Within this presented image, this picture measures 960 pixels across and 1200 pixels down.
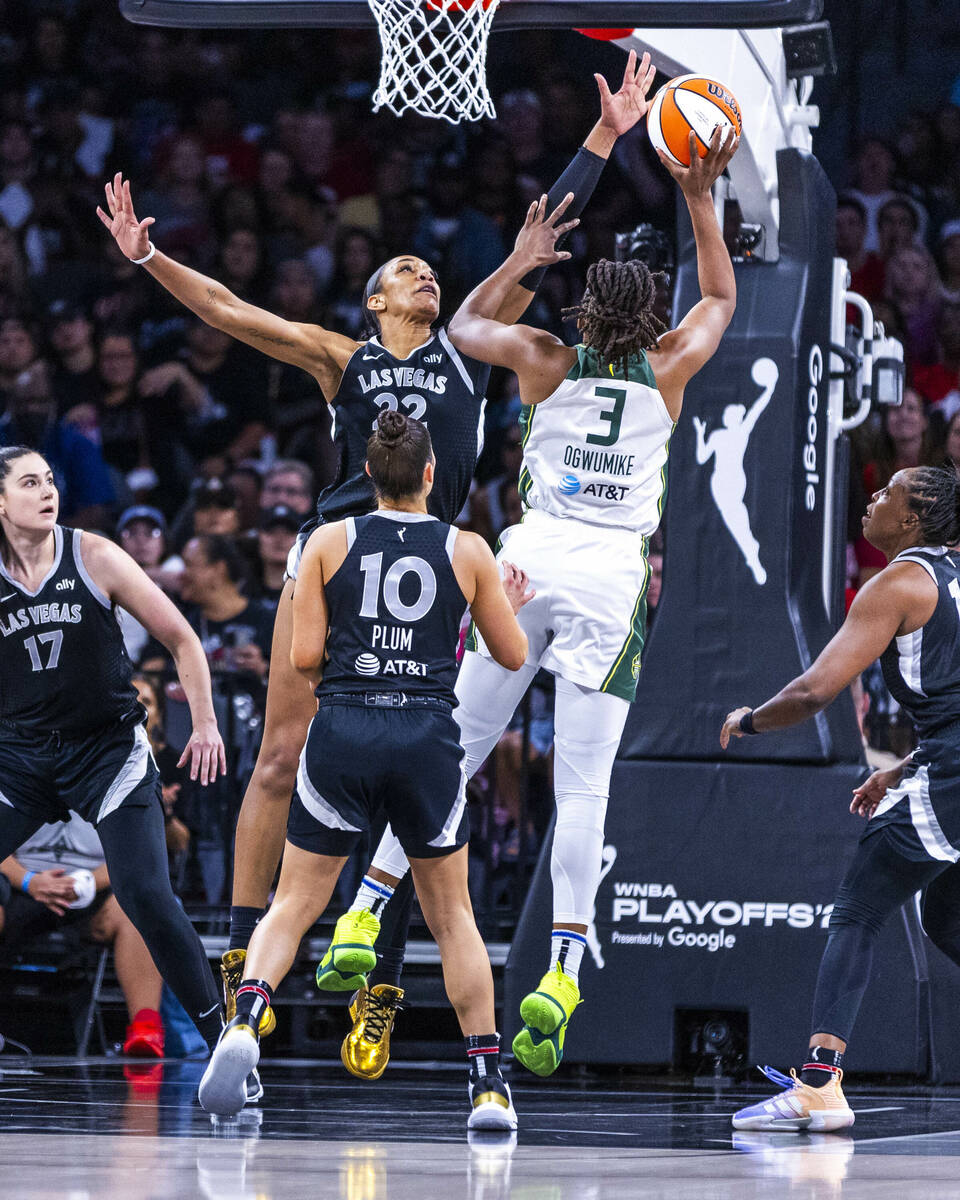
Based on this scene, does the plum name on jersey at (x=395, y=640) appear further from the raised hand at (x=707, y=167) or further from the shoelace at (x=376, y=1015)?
the raised hand at (x=707, y=167)

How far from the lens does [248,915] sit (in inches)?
241

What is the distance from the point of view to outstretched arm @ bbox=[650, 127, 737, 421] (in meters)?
5.95

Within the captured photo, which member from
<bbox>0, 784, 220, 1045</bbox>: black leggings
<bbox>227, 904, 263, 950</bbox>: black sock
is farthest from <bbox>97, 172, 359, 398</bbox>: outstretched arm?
<bbox>227, 904, 263, 950</bbox>: black sock

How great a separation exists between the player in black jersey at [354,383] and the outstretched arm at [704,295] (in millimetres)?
348

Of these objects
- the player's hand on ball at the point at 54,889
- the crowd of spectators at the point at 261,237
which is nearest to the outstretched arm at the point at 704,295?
the player's hand on ball at the point at 54,889

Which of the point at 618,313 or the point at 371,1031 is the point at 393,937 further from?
the point at 618,313

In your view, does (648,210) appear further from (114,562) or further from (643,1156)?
(643,1156)

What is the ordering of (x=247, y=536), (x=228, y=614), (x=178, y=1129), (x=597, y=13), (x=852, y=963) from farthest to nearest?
(x=247, y=536)
(x=228, y=614)
(x=597, y=13)
(x=852, y=963)
(x=178, y=1129)

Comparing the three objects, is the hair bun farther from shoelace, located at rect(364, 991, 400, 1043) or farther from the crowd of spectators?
the crowd of spectators

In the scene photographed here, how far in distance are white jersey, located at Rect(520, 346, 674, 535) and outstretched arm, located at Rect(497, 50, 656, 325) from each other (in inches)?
12.3

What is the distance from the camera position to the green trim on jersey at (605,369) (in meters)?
5.88

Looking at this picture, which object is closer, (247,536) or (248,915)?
(248,915)

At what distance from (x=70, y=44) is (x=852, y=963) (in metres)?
10.3

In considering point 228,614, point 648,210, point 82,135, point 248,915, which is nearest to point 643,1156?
point 248,915
